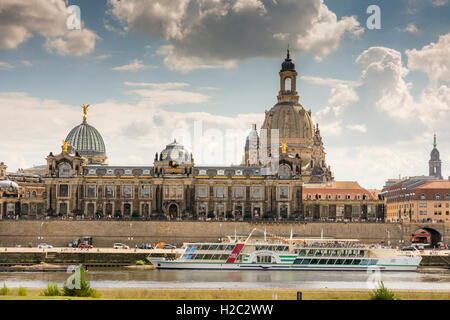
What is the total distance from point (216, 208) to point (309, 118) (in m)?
60.0

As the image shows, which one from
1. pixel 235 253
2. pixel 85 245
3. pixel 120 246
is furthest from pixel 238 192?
pixel 235 253

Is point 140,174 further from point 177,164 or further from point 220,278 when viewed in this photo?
point 220,278

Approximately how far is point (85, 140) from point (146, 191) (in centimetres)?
3313

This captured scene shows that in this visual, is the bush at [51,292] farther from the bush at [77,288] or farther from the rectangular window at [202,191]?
the rectangular window at [202,191]

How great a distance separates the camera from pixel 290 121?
618 feet

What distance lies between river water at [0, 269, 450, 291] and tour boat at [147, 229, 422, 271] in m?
2.21

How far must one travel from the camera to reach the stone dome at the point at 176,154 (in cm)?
14138

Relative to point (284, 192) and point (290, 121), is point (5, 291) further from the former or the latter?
point (290, 121)

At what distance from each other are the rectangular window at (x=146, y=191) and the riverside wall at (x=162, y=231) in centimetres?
830

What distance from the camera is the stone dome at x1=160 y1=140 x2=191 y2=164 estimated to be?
141375 mm

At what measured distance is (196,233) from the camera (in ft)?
437

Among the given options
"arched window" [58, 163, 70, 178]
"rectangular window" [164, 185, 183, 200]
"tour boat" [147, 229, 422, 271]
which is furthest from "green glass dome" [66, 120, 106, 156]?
→ "tour boat" [147, 229, 422, 271]

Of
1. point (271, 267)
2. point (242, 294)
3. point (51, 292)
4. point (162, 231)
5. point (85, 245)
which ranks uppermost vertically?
point (162, 231)

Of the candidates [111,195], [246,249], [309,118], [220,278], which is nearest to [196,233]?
[111,195]
